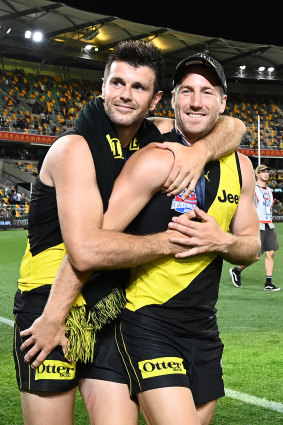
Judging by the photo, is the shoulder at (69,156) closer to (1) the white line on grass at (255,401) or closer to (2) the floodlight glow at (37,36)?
(1) the white line on grass at (255,401)

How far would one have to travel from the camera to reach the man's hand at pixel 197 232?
9.39ft

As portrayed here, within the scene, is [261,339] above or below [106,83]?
below

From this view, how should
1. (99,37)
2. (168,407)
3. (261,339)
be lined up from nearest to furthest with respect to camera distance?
(168,407), (261,339), (99,37)

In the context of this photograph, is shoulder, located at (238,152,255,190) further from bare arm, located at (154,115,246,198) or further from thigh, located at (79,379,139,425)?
thigh, located at (79,379,139,425)

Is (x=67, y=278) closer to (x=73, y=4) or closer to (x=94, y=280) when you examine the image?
(x=94, y=280)

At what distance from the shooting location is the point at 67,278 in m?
2.72

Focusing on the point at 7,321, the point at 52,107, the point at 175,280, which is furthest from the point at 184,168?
the point at 52,107

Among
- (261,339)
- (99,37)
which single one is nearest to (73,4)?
(99,37)

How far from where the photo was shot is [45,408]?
293 centimetres

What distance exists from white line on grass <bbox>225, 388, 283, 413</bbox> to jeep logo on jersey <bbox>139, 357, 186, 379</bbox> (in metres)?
2.35

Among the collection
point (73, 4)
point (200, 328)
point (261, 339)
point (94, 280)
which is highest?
point (73, 4)

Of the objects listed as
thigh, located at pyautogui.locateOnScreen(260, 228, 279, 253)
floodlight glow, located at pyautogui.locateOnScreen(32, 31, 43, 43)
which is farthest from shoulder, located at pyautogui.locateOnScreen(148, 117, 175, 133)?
floodlight glow, located at pyautogui.locateOnScreen(32, 31, 43, 43)

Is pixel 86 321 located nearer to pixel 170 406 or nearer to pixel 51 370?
pixel 51 370

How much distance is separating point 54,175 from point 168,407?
3.68ft
